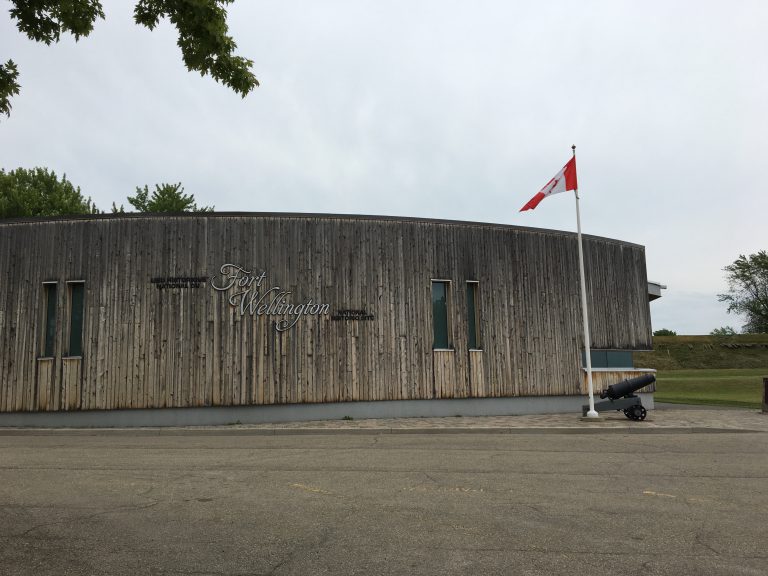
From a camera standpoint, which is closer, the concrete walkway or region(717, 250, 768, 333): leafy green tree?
the concrete walkway

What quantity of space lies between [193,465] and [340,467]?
7.73ft

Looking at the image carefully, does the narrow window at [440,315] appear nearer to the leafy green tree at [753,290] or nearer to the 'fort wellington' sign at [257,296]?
the 'fort wellington' sign at [257,296]

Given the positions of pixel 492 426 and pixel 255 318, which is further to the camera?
pixel 255 318

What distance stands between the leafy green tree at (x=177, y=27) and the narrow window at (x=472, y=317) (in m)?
14.0

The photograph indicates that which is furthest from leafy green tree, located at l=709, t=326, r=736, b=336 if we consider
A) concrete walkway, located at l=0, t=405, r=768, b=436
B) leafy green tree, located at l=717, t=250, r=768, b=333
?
concrete walkway, located at l=0, t=405, r=768, b=436

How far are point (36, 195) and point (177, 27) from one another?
39623mm

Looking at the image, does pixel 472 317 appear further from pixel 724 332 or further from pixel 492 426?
pixel 724 332

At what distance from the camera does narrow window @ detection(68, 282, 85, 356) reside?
17.7 m

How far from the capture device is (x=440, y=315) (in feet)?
64.1

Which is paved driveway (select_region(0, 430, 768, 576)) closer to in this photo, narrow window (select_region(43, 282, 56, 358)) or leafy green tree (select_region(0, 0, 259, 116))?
leafy green tree (select_region(0, 0, 259, 116))

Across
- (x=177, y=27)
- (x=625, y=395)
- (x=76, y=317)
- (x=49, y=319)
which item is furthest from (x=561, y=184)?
(x=49, y=319)

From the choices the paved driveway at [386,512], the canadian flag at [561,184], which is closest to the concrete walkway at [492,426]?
the paved driveway at [386,512]

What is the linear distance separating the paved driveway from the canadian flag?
8.71 m

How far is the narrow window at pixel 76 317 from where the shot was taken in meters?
17.7
